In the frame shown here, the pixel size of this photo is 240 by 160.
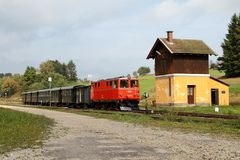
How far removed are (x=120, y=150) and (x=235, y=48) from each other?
65363 millimetres

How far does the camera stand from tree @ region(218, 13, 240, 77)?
239 ft

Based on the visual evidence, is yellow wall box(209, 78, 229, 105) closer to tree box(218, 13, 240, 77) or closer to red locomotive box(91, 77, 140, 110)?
red locomotive box(91, 77, 140, 110)

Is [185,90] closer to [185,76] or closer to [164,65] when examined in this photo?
[185,76]

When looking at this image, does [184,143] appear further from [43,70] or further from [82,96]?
[43,70]

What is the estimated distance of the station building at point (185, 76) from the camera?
4668 cm

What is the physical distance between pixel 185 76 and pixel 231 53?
29271 mm

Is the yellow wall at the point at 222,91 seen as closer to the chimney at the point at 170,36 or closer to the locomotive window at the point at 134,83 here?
the chimney at the point at 170,36

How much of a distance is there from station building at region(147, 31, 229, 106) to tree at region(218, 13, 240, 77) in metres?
24.4

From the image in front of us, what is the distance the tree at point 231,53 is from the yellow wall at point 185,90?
24.4 meters

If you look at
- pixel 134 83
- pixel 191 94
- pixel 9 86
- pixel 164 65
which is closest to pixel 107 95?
pixel 134 83

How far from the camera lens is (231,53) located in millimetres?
73188

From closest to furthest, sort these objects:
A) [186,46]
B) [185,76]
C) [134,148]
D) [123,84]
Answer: [134,148] → [123,84] → [185,76] → [186,46]

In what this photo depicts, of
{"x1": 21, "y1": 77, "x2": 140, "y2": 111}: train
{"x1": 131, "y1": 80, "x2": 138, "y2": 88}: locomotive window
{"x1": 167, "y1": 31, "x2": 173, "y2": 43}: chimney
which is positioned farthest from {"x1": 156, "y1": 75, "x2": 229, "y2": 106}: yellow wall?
{"x1": 131, "y1": 80, "x2": 138, "y2": 88}: locomotive window

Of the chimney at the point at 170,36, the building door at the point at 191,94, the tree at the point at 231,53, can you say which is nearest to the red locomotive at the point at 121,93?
the building door at the point at 191,94
